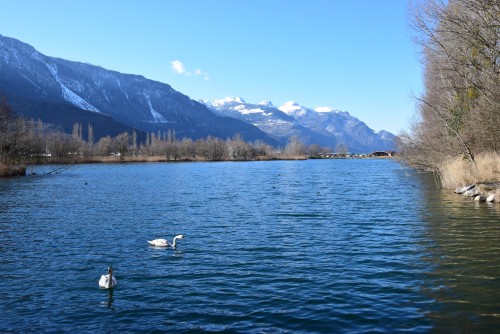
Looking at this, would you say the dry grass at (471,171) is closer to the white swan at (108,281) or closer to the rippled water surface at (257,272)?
the rippled water surface at (257,272)

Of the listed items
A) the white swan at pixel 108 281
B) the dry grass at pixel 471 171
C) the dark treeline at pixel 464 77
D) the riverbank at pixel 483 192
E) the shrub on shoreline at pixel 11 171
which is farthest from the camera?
the shrub on shoreline at pixel 11 171

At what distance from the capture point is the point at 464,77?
88.6ft

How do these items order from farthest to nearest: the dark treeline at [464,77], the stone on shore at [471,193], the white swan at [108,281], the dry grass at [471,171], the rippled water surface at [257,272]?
the dry grass at [471,171] → the stone on shore at [471,193] → the dark treeline at [464,77] → the white swan at [108,281] → the rippled water surface at [257,272]

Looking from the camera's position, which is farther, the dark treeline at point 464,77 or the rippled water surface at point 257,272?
the dark treeline at point 464,77

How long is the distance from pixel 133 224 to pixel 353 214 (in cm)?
1659

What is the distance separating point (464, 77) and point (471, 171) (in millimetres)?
20297

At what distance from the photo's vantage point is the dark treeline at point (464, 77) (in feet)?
84.9

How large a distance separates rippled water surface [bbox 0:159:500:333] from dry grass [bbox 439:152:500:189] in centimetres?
996

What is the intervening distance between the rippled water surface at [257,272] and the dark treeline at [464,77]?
8.61m

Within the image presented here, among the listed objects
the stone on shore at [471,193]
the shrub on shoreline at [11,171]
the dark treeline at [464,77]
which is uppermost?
the dark treeline at [464,77]

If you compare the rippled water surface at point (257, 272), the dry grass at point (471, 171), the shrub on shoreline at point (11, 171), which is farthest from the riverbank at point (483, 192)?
the shrub on shoreline at point (11, 171)

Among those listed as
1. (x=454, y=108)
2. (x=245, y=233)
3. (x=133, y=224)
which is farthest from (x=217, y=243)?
(x=454, y=108)

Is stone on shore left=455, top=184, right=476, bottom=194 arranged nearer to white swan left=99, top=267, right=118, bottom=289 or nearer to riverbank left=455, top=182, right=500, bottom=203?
riverbank left=455, top=182, right=500, bottom=203

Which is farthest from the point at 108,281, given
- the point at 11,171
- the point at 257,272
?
the point at 11,171
